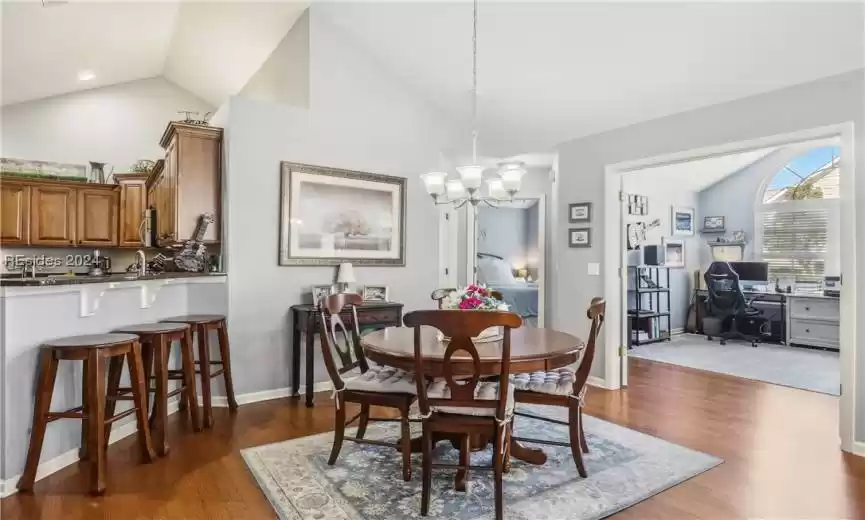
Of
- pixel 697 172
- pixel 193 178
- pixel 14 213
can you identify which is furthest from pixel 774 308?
pixel 14 213

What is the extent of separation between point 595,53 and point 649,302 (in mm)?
4641

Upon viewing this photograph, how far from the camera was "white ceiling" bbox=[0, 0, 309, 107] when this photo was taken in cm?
396

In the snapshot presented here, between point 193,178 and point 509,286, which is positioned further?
point 509,286

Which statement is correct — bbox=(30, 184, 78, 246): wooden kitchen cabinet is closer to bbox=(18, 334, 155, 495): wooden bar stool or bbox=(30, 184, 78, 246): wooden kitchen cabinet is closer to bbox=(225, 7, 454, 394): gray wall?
bbox=(225, 7, 454, 394): gray wall

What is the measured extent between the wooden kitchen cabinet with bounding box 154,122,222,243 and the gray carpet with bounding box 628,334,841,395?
509cm

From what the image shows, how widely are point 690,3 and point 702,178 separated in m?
5.36

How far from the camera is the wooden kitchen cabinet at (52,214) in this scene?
536 centimetres

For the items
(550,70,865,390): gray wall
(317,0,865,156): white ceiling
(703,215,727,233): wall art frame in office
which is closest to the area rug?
(550,70,865,390): gray wall

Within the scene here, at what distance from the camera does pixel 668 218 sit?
7.55 m

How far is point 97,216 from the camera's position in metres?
5.72

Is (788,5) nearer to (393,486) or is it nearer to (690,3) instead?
(690,3)

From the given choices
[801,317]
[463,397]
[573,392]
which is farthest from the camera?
[801,317]

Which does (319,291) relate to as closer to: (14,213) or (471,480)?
(471,480)

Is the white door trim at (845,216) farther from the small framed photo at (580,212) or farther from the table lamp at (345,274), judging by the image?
the table lamp at (345,274)
